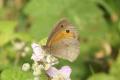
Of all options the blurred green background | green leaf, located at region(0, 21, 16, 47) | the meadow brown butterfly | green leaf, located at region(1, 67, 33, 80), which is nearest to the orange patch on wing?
the meadow brown butterfly

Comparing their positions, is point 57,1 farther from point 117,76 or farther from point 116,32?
point 117,76

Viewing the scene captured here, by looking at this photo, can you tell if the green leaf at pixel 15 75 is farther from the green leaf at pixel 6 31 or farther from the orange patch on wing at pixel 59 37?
the green leaf at pixel 6 31

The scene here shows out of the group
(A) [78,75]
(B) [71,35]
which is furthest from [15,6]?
(B) [71,35]

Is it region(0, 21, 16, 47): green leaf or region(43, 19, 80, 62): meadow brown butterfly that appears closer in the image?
region(43, 19, 80, 62): meadow brown butterfly

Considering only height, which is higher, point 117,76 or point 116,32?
point 116,32

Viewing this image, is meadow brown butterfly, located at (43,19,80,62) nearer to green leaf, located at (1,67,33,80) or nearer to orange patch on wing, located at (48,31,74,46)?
orange patch on wing, located at (48,31,74,46)
